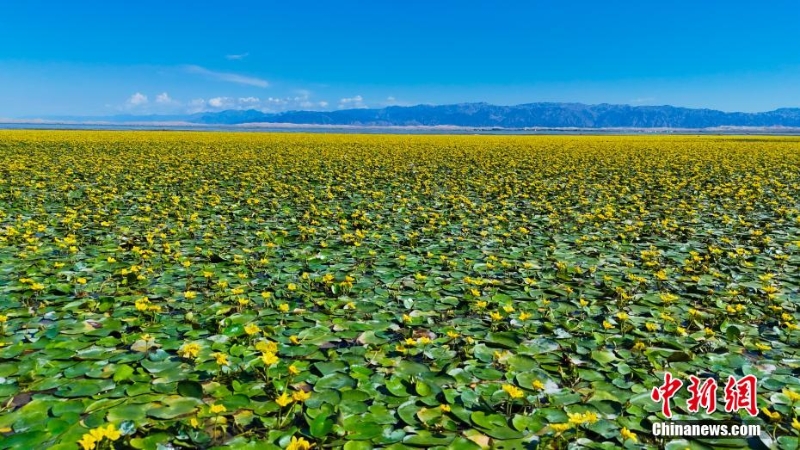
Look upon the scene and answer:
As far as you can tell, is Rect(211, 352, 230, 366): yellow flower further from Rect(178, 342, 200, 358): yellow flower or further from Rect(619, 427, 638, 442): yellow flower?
Rect(619, 427, 638, 442): yellow flower

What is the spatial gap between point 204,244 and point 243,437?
3403 millimetres

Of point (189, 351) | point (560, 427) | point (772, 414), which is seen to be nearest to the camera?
point (560, 427)

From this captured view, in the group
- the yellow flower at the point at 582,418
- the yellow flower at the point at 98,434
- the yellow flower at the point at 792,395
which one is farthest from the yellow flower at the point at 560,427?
the yellow flower at the point at 98,434

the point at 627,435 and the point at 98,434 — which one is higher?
the point at 98,434

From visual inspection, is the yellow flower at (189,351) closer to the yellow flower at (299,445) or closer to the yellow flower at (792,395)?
the yellow flower at (299,445)

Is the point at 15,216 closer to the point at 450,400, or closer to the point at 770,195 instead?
the point at 450,400

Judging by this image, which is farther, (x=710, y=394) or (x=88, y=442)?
(x=710, y=394)

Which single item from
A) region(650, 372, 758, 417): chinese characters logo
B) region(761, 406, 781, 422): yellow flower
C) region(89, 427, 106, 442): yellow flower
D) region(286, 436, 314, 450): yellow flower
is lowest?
region(650, 372, 758, 417): chinese characters logo

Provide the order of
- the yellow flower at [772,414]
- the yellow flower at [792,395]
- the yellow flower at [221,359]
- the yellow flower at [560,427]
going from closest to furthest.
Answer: the yellow flower at [560,427], the yellow flower at [772,414], the yellow flower at [792,395], the yellow flower at [221,359]

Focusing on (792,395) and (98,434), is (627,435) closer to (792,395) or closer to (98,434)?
(792,395)

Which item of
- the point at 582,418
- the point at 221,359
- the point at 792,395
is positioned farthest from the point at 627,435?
the point at 221,359

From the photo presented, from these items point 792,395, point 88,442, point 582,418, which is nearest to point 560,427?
point 582,418

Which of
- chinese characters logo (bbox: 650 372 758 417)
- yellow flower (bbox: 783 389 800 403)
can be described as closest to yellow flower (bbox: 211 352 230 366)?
chinese characters logo (bbox: 650 372 758 417)

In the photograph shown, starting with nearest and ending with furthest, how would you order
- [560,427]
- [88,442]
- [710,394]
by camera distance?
[88,442] → [560,427] → [710,394]
